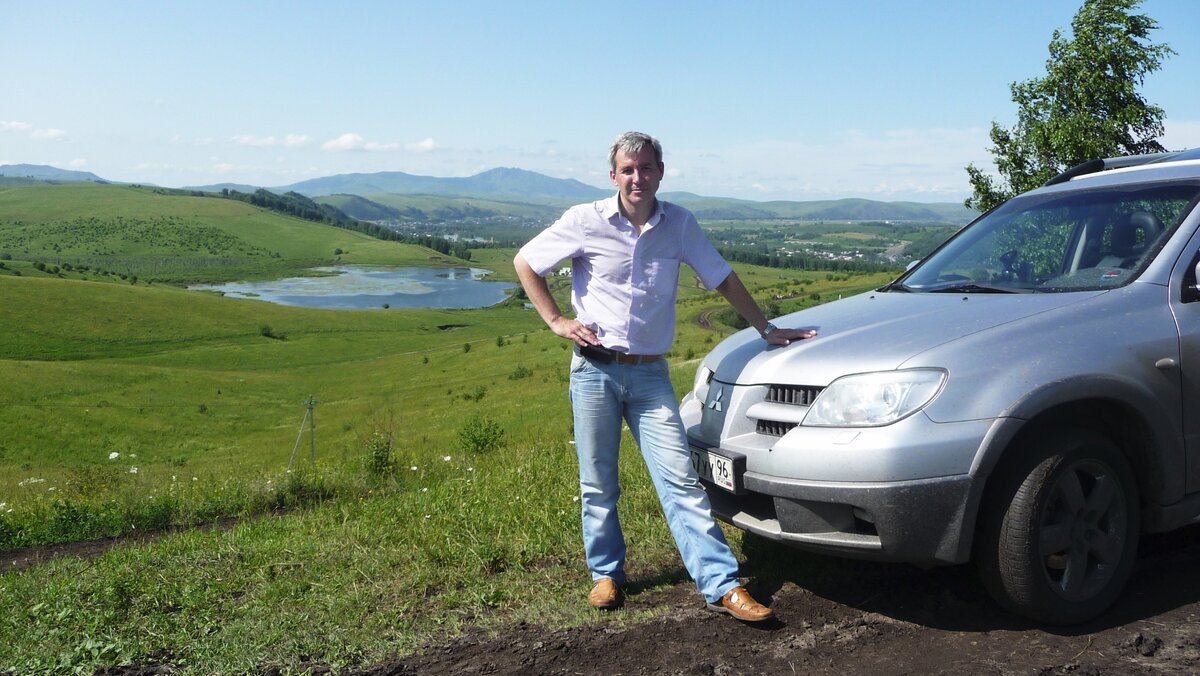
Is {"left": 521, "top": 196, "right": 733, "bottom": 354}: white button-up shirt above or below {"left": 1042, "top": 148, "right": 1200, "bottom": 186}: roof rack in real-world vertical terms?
below

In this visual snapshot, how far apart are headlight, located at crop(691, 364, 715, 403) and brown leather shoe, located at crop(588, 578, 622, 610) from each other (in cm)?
102

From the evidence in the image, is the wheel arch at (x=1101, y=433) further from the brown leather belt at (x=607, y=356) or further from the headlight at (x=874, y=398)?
the brown leather belt at (x=607, y=356)

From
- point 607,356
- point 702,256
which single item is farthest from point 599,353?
point 702,256

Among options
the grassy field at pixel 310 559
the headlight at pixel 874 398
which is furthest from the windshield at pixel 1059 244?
the grassy field at pixel 310 559

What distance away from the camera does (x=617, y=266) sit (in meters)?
4.22

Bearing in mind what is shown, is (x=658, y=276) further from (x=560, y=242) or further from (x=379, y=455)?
(x=379, y=455)

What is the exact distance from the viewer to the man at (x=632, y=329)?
13.7ft

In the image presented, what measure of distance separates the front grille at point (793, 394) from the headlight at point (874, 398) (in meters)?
0.07

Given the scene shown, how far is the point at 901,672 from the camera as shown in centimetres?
352

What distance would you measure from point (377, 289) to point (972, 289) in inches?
6705

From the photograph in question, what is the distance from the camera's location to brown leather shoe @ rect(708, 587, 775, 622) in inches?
156

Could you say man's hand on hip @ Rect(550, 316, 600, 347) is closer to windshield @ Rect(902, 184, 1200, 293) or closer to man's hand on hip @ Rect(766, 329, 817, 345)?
man's hand on hip @ Rect(766, 329, 817, 345)

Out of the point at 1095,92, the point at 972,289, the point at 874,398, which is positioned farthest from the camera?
the point at 1095,92

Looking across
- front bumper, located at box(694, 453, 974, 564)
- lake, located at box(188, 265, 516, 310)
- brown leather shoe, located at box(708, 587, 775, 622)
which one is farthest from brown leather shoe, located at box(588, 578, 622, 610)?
lake, located at box(188, 265, 516, 310)
